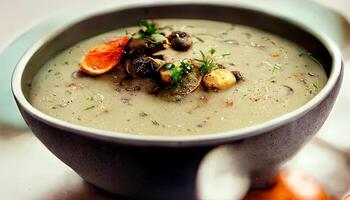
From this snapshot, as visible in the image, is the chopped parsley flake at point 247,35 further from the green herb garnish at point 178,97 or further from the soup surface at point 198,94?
the green herb garnish at point 178,97

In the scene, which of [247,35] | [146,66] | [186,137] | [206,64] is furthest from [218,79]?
[247,35]

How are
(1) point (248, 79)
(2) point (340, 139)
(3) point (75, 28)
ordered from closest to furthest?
1. (1) point (248, 79)
2. (2) point (340, 139)
3. (3) point (75, 28)

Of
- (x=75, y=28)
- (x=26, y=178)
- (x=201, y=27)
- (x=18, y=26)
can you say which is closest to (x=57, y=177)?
(x=26, y=178)

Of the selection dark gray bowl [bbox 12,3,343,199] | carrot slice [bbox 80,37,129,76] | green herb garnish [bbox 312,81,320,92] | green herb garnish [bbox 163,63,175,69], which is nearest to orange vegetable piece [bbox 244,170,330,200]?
dark gray bowl [bbox 12,3,343,199]

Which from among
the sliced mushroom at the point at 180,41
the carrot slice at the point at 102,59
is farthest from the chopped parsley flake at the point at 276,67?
the carrot slice at the point at 102,59

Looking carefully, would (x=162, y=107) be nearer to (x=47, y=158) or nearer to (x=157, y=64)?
(x=157, y=64)

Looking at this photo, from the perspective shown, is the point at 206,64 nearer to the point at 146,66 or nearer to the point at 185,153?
the point at 146,66
